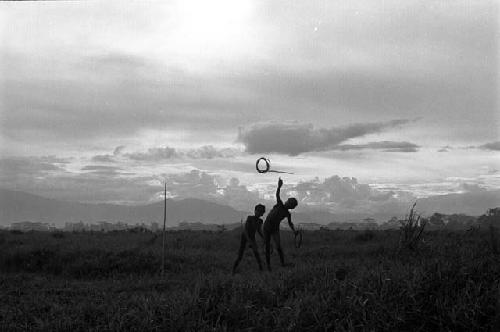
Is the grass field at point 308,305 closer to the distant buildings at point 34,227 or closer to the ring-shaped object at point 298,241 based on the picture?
the ring-shaped object at point 298,241

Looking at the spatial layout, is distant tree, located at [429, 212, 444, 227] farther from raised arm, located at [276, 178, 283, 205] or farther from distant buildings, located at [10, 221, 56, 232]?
raised arm, located at [276, 178, 283, 205]

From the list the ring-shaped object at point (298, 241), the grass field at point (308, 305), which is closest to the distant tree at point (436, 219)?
the ring-shaped object at point (298, 241)

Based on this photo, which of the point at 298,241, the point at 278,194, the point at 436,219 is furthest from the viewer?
the point at 436,219

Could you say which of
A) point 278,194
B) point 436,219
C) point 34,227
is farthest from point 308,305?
point 34,227

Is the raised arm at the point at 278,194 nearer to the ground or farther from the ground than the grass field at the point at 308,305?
farther from the ground

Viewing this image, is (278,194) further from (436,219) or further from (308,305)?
(436,219)

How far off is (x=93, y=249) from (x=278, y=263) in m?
6.85

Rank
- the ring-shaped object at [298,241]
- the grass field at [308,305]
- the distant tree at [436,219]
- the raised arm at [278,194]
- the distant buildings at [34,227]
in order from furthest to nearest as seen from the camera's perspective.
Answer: the distant tree at [436,219] < the distant buildings at [34,227] < the ring-shaped object at [298,241] < the raised arm at [278,194] < the grass field at [308,305]

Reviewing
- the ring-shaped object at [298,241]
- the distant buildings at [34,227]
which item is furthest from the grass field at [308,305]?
the distant buildings at [34,227]

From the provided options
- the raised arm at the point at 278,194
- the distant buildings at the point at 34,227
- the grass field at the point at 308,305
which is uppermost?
the raised arm at the point at 278,194

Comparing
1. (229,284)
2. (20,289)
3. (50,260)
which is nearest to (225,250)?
(50,260)

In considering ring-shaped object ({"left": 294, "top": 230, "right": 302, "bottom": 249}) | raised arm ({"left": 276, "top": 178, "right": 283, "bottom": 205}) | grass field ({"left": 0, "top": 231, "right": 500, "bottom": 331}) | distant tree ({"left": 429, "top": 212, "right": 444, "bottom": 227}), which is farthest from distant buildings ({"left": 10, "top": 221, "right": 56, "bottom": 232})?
distant tree ({"left": 429, "top": 212, "right": 444, "bottom": 227})

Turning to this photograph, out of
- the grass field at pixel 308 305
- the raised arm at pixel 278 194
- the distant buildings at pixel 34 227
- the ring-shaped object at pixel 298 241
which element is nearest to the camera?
the grass field at pixel 308 305

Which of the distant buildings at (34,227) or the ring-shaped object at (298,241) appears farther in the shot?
the distant buildings at (34,227)
